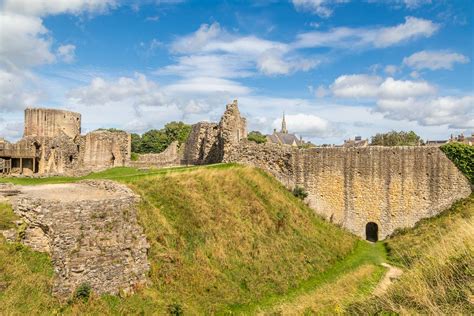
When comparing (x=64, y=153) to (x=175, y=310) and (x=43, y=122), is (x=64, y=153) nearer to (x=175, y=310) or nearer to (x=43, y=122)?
(x=43, y=122)

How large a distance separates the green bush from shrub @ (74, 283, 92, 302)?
23.4 m

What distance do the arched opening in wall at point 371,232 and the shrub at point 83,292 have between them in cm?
2155

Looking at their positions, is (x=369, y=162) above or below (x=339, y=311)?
above

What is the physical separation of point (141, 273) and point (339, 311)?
276 inches

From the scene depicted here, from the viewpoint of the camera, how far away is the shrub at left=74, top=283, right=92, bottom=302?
33.6ft

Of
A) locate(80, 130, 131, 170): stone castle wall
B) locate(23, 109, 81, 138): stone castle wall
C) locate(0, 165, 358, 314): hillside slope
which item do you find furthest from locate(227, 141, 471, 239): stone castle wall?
locate(23, 109, 81, 138): stone castle wall

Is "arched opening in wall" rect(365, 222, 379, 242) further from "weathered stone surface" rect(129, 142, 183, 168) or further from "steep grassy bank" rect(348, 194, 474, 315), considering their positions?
"steep grassy bank" rect(348, 194, 474, 315)

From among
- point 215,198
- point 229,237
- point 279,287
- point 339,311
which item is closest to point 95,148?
point 215,198

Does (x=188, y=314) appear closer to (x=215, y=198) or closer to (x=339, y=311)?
(x=339, y=311)

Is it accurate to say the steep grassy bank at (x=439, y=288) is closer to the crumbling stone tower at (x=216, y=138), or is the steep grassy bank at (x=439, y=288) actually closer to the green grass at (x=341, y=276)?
the green grass at (x=341, y=276)

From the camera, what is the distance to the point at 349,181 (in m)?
26.2

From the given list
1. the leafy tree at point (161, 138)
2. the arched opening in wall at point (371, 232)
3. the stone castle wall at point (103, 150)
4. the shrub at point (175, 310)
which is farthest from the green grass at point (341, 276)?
the leafy tree at point (161, 138)

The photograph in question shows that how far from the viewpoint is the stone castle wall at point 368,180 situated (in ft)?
80.1

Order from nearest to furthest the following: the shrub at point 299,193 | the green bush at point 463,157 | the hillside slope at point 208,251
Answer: the hillside slope at point 208,251
the green bush at point 463,157
the shrub at point 299,193
